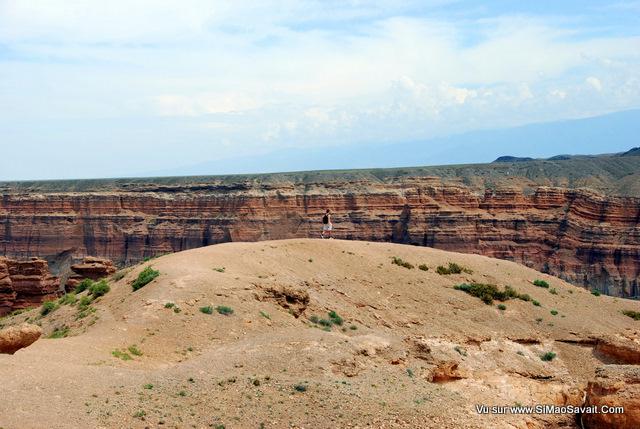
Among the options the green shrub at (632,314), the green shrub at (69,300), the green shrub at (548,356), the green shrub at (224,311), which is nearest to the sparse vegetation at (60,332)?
the green shrub at (69,300)

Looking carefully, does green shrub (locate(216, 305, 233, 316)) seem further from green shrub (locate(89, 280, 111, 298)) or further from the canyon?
the canyon

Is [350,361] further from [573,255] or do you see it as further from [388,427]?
[573,255]

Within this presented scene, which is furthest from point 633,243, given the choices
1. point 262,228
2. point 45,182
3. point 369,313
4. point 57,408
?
point 45,182

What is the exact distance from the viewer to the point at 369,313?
2725cm

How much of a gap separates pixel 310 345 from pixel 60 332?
810 centimetres

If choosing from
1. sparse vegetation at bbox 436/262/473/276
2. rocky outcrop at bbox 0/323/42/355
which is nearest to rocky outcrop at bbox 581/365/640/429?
rocky outcrop at bbox 0/323/42/355

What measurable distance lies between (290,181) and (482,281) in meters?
58.3

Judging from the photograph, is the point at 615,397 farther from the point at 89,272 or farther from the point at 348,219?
the point at 348,219

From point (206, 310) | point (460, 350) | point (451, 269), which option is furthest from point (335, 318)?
point (451, 269)

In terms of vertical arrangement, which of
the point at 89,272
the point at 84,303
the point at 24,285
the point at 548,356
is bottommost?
the point at 548,356

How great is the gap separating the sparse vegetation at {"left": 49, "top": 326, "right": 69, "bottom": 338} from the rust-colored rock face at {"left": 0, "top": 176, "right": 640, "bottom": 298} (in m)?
55.6

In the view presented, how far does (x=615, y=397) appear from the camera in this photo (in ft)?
52.4

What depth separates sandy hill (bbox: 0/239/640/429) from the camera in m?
15.3

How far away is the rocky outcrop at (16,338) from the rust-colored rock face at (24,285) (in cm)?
2379
